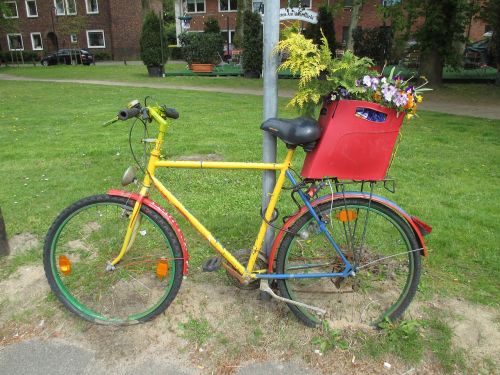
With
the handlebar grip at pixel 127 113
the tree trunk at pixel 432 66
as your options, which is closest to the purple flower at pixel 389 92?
the handlebar grip at pixel 127 113

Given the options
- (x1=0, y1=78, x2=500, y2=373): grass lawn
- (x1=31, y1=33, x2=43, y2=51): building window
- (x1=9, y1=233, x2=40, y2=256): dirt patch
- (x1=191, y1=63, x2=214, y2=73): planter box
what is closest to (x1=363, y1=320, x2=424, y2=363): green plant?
(x1=0, y1=78, x2=500, y2=373): grass lawn

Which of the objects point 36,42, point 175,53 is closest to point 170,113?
point 175,53

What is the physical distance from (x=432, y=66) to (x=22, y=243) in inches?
620

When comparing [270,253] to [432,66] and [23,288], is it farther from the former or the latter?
[432,66]

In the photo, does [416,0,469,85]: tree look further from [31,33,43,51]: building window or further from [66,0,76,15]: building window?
[31,33,43,51]: building window

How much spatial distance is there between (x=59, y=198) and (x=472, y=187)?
14.9 ft

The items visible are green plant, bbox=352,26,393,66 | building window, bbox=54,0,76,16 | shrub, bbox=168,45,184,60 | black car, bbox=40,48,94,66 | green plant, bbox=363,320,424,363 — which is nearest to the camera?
green plant, bbox=363,320,424,363

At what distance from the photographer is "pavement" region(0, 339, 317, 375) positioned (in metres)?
2.41

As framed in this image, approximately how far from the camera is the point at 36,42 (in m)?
42.5

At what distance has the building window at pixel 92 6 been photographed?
132 ft

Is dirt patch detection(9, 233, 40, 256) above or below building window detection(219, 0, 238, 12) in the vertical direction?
below

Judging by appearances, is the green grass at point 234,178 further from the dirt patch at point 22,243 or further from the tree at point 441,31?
the tree at point 441,31

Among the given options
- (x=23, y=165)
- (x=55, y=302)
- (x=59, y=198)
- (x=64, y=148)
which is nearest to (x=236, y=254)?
(x=55, y=302)

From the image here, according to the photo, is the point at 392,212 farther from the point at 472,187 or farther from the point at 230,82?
the point at 230,82
